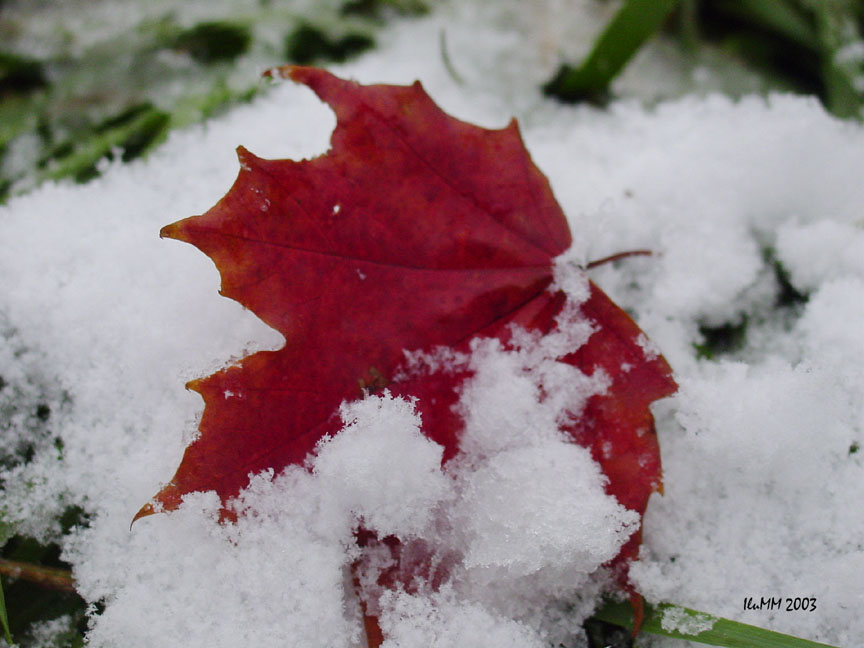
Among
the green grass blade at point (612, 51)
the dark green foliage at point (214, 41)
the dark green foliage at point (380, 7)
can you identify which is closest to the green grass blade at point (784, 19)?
the green grass blade at point (612, 51)

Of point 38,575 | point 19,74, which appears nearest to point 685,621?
point 38,575

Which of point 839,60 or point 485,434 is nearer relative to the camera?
point 485,434

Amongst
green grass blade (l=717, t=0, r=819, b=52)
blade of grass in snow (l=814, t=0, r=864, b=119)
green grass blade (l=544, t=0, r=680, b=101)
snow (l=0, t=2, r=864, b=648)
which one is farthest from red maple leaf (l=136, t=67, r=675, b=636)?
green grass blade (l=717, t=0, r=819, b=52)

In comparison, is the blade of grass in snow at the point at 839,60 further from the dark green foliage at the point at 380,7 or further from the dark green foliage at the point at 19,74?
the dark green foliage at the point at 19,74

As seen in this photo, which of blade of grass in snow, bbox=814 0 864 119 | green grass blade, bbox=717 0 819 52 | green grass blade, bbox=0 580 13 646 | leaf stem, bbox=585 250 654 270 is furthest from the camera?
green grass blade, bbox=717 0 819 52

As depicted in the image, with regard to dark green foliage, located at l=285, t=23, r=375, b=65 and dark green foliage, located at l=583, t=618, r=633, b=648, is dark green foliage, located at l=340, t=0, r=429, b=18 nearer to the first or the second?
dark green foliage, located at l=285, t=23, r=375, b=65

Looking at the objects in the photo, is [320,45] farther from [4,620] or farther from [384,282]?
[4,620]
